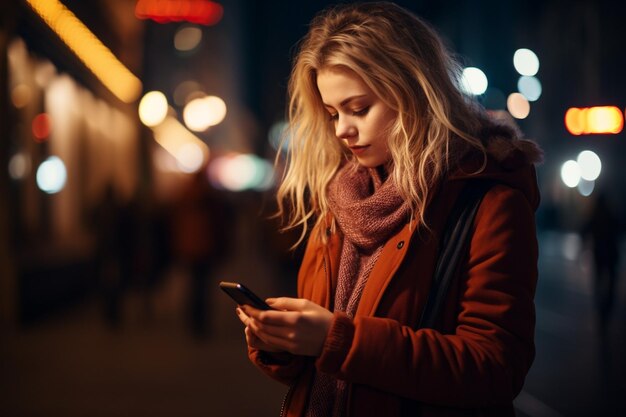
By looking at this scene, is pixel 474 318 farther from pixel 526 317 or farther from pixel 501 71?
pixel 501 71

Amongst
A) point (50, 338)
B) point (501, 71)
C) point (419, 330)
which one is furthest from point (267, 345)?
point (501, 71)

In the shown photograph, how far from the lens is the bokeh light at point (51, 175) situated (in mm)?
16297

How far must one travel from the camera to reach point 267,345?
2135mm

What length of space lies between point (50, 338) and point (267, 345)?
799 centimetres

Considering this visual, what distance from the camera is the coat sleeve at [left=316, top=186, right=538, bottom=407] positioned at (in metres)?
1.90

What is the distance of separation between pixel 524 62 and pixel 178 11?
10590 millimetres

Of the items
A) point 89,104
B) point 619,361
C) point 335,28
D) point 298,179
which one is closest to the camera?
point 335,28

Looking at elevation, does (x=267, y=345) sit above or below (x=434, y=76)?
below

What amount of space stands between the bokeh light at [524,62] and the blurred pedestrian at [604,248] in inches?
106

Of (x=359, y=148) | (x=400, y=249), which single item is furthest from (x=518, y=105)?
(x=400, y=249)

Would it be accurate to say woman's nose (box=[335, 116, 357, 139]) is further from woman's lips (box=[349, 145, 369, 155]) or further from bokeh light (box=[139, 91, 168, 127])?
bokeh light (box=[139, 91, 168, 127])

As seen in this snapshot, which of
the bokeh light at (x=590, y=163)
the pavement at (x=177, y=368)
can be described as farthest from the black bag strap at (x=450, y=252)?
the bokeh light at (x=590, y=163)

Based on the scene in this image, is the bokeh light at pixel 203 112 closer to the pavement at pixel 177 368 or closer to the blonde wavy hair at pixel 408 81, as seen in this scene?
the pavement at pixel 177 368

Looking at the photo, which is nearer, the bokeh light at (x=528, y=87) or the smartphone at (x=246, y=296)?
the smartphone at (x=246, y=296)
